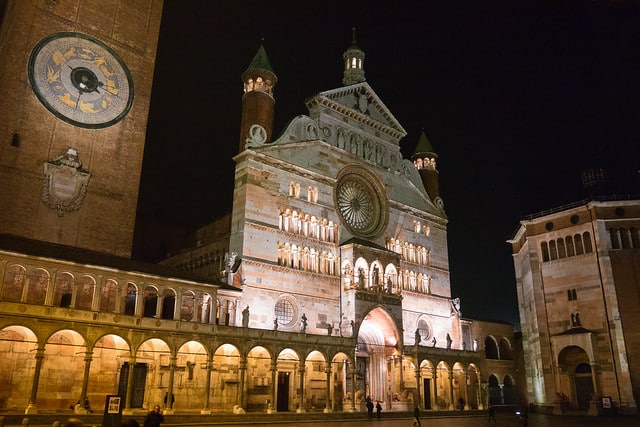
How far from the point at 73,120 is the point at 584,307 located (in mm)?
40564

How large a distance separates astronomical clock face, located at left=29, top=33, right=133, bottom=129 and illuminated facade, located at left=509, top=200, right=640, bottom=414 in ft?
120

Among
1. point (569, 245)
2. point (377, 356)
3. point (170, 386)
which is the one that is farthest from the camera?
point (569, 245)

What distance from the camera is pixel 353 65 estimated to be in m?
48.3

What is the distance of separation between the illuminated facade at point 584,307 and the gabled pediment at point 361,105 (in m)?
15.9

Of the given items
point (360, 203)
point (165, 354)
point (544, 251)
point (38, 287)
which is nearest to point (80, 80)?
point (38, 287)

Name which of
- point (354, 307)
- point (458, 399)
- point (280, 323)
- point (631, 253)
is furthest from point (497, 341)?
point (280, 323)

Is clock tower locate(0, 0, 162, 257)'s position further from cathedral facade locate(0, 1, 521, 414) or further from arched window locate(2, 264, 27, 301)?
arched window locate(2, 264, 27, 301)

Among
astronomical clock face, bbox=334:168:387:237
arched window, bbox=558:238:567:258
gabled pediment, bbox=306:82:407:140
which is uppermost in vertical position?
gabled pediment, bbox=306:82:407:140

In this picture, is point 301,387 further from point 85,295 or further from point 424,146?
point 424,146

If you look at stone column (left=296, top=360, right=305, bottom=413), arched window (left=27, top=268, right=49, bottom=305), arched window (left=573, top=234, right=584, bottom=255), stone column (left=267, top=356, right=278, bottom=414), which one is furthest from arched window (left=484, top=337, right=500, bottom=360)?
arched window (left=27, top=268, right=49, bottom=305)

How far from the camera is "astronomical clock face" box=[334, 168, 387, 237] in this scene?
40950 mm

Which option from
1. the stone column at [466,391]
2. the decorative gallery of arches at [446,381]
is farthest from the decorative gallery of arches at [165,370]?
the stone column at [466,391]

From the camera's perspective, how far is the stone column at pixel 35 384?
2114 cm

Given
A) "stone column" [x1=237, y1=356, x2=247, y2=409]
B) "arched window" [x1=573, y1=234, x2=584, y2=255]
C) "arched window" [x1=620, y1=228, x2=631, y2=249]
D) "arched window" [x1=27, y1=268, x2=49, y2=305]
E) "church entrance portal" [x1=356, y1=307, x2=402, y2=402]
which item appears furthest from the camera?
"arched window" [x1=573, y1=234, x2=584, y2=255]
